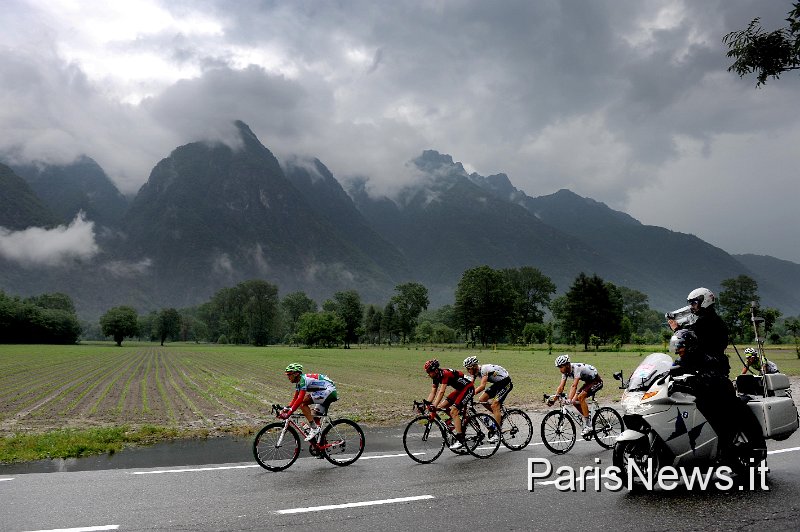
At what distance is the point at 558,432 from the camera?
1113 cm

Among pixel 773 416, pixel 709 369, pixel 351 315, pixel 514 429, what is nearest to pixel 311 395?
pixel 514 429

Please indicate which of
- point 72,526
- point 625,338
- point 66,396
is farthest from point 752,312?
point 625,338

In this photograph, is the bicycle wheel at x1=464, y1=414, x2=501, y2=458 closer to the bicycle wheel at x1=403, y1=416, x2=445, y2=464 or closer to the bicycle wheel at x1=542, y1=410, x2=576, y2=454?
the bicycle wheel at x1=403, y1=416, x2=445, y2=464

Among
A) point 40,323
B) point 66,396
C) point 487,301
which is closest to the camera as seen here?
point 66,396

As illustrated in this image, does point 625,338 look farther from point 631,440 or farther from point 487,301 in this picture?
point 631,440

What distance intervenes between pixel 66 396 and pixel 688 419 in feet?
89.7

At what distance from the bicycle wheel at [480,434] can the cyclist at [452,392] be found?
0.62ft

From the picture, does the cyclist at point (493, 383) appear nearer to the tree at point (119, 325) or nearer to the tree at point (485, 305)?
the tree at point (485, 305)

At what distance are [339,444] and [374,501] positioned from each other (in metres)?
3.12

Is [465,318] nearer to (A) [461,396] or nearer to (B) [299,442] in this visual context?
(A) [461,396]

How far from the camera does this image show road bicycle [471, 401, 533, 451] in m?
11.6

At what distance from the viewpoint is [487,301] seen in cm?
11431

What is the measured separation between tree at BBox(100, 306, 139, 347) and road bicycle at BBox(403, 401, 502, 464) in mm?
155248

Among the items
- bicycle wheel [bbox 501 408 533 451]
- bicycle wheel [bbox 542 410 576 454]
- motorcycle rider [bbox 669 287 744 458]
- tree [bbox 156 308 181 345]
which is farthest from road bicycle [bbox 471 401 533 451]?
tree [bbox 156 308 181 345]
